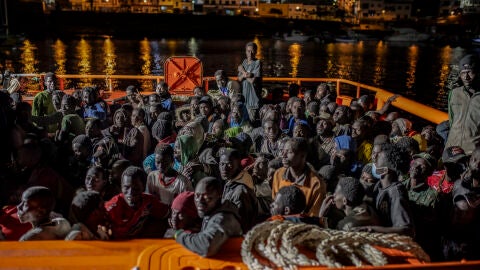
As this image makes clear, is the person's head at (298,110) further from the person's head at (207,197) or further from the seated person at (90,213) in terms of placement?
the seated person at (90,213)

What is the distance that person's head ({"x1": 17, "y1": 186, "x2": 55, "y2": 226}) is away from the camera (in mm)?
3348

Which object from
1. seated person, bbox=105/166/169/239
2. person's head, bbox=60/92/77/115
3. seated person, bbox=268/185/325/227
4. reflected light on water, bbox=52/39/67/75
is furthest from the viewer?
reflected light on water, bbox=52/39/67/75

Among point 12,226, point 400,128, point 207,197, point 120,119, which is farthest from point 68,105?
point 400,128

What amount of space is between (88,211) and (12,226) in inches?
29.5

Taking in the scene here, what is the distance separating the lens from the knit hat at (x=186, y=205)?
3.53 m

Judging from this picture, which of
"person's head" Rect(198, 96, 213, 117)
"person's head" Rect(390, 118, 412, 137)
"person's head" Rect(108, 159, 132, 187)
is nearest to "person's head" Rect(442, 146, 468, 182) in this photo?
"person's head" Rect(390, 118, 412, 137)

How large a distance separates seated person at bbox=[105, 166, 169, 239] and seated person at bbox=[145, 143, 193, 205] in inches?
19.4

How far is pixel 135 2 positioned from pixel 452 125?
120674 mm

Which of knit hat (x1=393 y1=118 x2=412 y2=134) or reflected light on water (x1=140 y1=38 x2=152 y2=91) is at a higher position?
knit hat (x1=393 y1=118 x2=412 y2=134)

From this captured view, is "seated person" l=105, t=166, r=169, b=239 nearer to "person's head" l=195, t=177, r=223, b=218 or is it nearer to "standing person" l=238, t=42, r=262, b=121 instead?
"person's head" l=195, t=177, r=223, b=218

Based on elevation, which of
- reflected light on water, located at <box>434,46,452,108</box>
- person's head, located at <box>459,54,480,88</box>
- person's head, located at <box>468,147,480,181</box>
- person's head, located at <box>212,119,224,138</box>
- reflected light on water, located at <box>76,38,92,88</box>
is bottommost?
reflected light on water, located at <box>434,46,452,108</box>

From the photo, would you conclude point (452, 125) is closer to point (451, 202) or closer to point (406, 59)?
point (451, 202)

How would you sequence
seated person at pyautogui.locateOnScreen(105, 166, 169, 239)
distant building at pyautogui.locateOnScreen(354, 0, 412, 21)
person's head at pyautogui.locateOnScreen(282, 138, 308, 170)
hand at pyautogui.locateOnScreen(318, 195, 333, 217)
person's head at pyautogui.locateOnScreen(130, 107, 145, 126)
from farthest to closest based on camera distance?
distant building at pyautogui.locateOnScreen(354, 0, 412, 21) < person's head at pyautogui.locateOnScreen(130, 107, 145, 126) < person's head at pyautogui.locateOnScreen(282, 138, 308, 170) < hand at pyautogui.locateOnScreen(318, 195, 333, 217) < seated person at pyautogui.locateOnScreen(105, 166, 169, 239)

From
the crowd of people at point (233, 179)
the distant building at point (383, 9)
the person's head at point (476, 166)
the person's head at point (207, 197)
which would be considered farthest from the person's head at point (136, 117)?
the distant building at point (383, 9)
